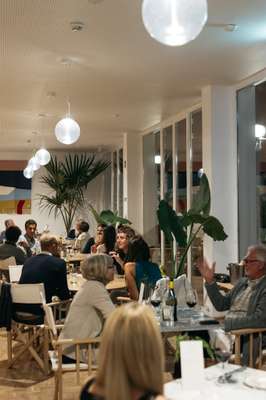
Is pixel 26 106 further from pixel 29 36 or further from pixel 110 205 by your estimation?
pixel 110 205

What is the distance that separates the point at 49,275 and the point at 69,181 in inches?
311

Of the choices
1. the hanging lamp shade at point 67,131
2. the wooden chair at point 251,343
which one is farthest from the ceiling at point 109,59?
the wooden chair at point 251,343

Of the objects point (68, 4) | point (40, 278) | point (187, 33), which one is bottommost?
point (40, 278)

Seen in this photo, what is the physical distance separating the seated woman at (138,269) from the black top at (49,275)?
62cm

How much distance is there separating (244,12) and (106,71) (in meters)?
2.05

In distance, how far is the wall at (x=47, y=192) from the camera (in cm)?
1412

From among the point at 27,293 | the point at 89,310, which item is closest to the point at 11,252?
the point at 27,293

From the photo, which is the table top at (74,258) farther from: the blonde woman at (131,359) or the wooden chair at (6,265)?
the blonde woman at (131,359)

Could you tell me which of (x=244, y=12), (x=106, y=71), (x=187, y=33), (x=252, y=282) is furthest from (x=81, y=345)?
(x=106, y=71)

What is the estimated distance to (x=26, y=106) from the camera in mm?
7773

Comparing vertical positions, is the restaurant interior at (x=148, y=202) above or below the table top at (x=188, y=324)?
above

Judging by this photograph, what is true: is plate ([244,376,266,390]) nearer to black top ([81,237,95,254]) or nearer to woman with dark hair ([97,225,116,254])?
woman with dark hair ([97,225,116,254])

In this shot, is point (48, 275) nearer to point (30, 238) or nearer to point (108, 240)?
point (108, 240)

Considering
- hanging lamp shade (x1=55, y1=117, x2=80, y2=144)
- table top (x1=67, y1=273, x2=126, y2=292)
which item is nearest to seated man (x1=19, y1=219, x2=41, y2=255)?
table top (x1=67, y1=273, x2=126, y2=292)
